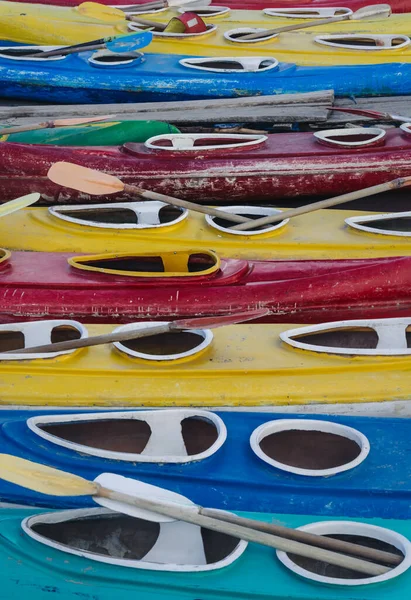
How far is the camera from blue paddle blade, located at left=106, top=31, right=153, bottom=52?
6.68 meters

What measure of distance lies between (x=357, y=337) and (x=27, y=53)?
458 centimetres

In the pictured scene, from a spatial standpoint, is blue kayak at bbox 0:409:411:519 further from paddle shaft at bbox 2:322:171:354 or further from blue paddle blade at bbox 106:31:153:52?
blue paddle blade at bbox 106:31:153:52

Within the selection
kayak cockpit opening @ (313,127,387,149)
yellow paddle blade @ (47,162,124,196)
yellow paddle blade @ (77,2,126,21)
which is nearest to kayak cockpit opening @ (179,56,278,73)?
yellow paddle blade @ (77,2,126,21)

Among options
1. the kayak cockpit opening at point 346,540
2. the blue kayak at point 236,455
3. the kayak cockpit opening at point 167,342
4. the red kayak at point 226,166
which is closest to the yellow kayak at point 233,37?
the red kayak at point 226,166

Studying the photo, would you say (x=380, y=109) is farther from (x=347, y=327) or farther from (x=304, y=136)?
(x=347, y=327)

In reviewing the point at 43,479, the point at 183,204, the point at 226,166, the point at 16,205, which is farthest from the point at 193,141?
the point at 43,479

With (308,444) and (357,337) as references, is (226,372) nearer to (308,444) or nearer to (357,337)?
(308,444)

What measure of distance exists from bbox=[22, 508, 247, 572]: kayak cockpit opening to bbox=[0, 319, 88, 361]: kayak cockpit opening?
Result: 39.2 inches

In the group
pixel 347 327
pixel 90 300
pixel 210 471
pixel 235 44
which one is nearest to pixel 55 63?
pixel 235 44

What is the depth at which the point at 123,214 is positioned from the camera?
18.2ft

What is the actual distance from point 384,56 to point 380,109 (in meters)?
0.67

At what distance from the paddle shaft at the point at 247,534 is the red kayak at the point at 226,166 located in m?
2.83

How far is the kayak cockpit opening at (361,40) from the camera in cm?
728

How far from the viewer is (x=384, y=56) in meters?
7.21
